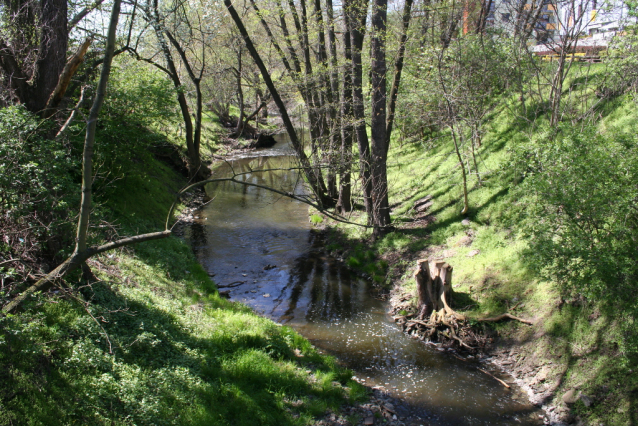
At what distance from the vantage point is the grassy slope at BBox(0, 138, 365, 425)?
177 inches

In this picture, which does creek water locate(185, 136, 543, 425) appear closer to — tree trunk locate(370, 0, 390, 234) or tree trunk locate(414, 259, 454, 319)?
tree trunk locate(414, 259, 454, 319)

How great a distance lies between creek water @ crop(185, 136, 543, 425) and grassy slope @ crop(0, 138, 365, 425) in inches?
36.6

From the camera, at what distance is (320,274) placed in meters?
12.3

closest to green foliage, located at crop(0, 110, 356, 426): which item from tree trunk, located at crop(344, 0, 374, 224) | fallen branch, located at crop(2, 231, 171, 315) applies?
fallen branch, located at crop(2, 231, 171, 315)

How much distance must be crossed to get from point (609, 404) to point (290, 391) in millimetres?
4792

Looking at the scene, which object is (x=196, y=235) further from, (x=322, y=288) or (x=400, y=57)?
(x=400, y=57)

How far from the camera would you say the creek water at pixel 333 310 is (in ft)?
22.6

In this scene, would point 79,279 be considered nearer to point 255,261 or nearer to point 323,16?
point 255,261

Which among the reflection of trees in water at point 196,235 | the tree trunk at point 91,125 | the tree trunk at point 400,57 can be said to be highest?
the tree trunk at point 400,57

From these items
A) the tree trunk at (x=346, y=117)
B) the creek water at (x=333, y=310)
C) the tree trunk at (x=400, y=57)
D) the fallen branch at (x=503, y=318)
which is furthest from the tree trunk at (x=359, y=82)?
the fallen branch at (x=503, y=318)

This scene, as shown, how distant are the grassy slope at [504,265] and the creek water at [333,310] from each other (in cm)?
83

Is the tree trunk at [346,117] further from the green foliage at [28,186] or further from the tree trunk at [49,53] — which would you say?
the green foliage at [28,186]

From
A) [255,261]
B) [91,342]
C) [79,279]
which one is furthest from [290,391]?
[255,261]

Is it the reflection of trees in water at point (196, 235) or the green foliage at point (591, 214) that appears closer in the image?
the green foliage at point (591, 214)
